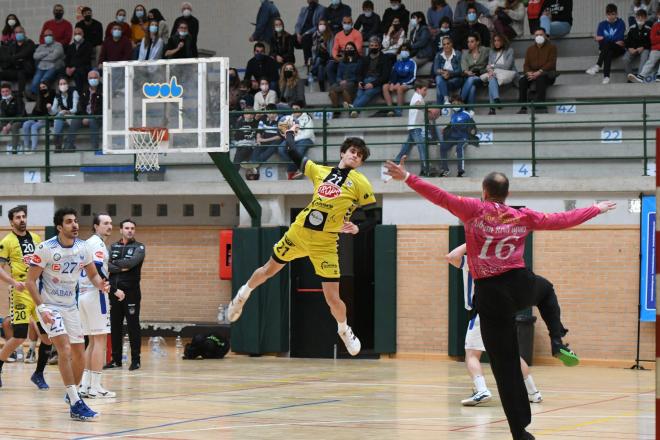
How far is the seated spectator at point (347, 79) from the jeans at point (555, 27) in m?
4.01

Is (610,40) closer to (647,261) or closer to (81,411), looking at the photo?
(647,261)

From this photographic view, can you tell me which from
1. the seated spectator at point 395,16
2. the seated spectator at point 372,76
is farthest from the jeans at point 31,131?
the seated spectator at point 395,16

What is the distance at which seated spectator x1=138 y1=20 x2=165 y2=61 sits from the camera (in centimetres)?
2469

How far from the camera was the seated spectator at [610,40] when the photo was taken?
71.1ft

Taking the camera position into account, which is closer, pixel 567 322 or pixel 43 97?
pixel 567 322

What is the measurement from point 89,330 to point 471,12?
41.1 feet

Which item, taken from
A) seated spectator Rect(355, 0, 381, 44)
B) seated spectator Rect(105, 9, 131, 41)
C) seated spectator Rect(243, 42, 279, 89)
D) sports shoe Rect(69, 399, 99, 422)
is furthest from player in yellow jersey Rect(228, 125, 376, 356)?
seated spectator Rect(105, 9, 131, 41)

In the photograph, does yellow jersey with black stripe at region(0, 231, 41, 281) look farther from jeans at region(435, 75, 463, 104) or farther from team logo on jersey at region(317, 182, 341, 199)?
jeans at region(435, 75, 463, 104)

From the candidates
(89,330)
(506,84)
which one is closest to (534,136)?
(506,84)

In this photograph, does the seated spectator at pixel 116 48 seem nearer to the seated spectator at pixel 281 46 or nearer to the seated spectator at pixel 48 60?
the seated spectator at pixel 48 60

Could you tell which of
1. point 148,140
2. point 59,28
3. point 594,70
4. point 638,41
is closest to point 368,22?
point 594,70

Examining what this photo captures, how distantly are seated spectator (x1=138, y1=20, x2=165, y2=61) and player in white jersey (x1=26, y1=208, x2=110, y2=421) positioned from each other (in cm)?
1342

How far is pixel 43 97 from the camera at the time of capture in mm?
24844

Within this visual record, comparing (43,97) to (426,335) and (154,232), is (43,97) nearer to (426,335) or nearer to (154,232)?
(154,232)
